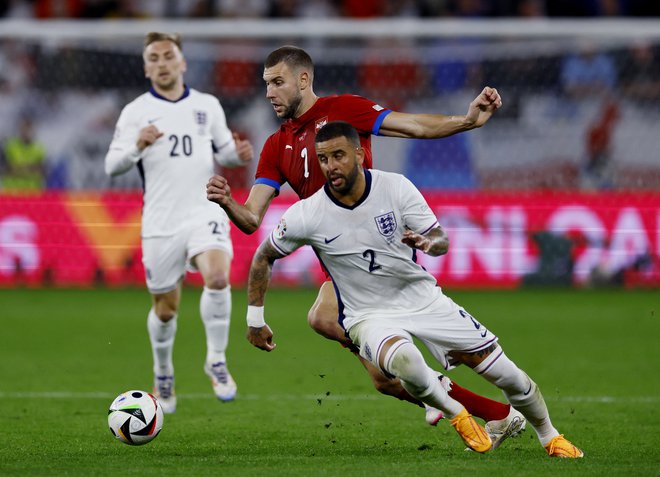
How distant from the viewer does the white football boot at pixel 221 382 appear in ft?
29.1

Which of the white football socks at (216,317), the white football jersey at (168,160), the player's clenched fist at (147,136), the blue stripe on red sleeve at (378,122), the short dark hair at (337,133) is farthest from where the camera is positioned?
the white football jersey at (168,160)

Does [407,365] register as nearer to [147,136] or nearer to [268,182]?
[268,182]

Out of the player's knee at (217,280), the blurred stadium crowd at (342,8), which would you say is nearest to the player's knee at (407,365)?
the player's knee at (217,280)

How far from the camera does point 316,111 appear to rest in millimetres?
7367

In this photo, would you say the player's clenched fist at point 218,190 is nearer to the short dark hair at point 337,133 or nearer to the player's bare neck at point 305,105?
the short dark hair at point 337,133

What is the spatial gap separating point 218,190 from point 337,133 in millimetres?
696

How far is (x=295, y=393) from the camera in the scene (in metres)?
9.88

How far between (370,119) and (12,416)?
3.38m

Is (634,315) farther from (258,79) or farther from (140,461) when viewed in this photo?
(140,461)

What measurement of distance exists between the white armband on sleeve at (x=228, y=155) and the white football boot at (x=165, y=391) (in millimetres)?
1751

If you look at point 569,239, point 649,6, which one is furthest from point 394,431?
point 649,6

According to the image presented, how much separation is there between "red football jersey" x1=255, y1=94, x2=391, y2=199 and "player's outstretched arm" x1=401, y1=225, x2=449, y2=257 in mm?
997

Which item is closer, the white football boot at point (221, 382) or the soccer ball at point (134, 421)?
the soccer ball at point (134, 421)

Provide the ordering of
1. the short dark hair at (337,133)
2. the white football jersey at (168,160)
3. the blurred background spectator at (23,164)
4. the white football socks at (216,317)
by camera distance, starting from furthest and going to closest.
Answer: the blurred background spectator at (23,164) < the white football jersey at (168,160) < the white football socks at (216,317) < the short dark hair at (337,133)
